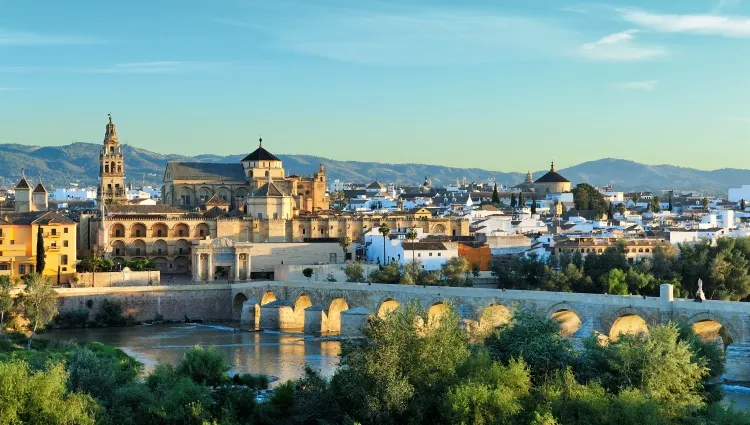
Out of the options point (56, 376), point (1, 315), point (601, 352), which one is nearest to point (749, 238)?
point (601, 352)

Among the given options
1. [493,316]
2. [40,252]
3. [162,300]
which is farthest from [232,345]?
[40,252]

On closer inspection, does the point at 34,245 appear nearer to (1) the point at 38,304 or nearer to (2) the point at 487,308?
(1) the point at 38,304

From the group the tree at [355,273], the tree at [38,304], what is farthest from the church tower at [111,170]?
the tree at [38,304]

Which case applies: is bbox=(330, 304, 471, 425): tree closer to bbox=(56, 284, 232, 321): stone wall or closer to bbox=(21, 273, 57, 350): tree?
bbox=(21, 273, 57, 350): tree

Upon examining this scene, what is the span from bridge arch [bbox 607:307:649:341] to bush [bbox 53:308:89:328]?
2323cm

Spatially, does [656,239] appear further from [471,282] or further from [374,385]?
[374,385]

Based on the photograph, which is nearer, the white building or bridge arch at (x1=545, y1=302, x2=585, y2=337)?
bridge arch at (x1=545, y1=302, x2=585, y2=337)

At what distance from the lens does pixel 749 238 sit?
165 ft

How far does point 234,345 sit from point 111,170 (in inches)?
1156

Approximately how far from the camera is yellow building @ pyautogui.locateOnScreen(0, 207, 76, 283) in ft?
165

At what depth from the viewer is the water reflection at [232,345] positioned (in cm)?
3600

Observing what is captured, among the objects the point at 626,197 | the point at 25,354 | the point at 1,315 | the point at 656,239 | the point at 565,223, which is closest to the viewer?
the point at 25,354

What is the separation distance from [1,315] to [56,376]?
21520 mm

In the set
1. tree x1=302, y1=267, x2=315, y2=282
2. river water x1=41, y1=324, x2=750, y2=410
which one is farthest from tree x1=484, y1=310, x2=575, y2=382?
tree x1=302, y1=267, x2=315, y2=282
